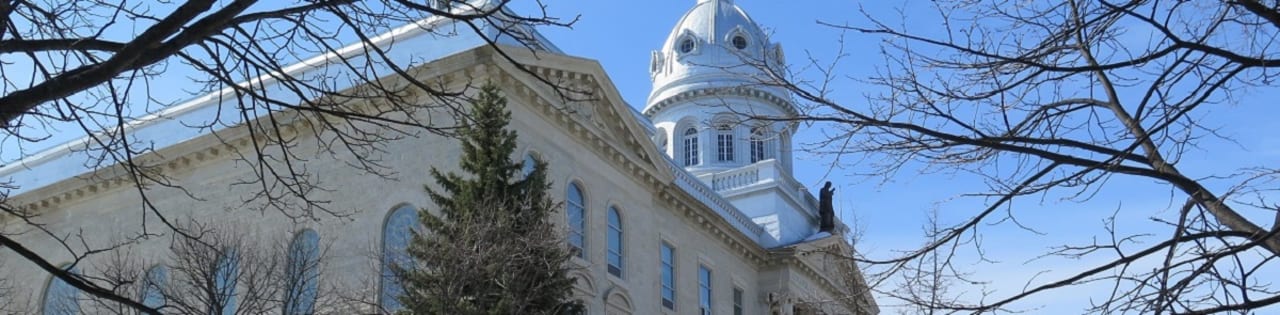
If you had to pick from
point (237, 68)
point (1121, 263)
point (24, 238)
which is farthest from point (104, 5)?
point (24, 238)

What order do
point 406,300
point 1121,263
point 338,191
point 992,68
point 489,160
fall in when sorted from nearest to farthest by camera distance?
point 1121,263 < point 992,68 < point 406,300 < point 489,160 < point 338,191

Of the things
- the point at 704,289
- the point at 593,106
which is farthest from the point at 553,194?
the point at 704,289

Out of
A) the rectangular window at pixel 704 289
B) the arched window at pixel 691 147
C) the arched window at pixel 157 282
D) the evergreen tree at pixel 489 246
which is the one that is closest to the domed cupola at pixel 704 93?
the arched window at pixel 691 147

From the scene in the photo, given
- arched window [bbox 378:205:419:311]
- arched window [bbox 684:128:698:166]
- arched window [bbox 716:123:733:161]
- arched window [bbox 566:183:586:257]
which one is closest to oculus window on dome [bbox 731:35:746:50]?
arched window [bbox 684:128:698:166]

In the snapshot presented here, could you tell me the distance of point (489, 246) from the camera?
77.0 feet

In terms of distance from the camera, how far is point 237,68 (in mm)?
9875

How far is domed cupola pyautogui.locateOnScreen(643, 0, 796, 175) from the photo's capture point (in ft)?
178

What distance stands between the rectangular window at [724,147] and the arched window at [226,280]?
27028mm

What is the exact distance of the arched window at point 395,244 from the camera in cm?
2762

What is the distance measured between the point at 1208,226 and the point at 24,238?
110 ft

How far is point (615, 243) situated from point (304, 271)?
953 cm

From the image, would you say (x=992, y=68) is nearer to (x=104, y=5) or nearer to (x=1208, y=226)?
(x=1208, y=226)

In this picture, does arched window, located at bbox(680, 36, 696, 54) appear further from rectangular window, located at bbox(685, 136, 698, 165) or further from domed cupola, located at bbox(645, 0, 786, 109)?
rectangular window, located at bbox(685, 136, 698, 165)

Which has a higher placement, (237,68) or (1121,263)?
(237,68)
